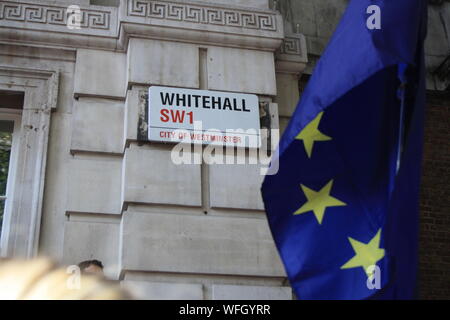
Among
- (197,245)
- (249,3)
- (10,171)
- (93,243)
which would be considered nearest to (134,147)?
(93,243)

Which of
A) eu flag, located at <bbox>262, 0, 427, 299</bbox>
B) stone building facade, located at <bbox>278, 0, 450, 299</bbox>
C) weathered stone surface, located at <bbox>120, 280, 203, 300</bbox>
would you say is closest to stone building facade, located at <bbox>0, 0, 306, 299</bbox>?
weathered stone surface, located at <bbox>120, 280, 203, 300</bbox>

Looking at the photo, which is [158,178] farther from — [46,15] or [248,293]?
[46,15]

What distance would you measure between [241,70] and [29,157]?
7.73 feet

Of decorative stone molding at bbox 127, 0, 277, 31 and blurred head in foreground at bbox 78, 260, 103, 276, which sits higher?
decorative stone molding at bbox 127, 0, 277, 31

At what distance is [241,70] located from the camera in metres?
7.92

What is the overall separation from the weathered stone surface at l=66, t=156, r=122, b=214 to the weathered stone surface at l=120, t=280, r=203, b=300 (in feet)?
2.64

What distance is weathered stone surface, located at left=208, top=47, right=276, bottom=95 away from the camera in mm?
7797

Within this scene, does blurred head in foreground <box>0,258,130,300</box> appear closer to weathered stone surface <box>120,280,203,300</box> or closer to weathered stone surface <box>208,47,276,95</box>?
weathered stone surface <box>120,280,203,300</box>

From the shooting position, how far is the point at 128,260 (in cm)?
670
